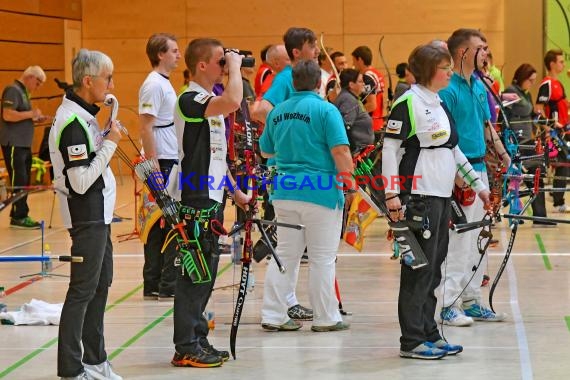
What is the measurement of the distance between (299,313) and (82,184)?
230cm

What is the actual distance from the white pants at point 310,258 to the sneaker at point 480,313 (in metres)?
0.83

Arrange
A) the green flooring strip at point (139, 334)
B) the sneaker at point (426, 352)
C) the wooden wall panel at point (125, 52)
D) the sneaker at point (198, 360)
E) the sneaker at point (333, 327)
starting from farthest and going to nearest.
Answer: the wooden wall panel at point (125, 52) < the sneaker at point (333, 327) < the green flooring strip at point (139, 334) < the sneaker at point (426, 352) < the sneaker at point (198, 360)

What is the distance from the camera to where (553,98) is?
12.4 metres

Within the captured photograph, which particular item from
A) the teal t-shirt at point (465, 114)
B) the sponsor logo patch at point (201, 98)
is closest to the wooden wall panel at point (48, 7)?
the teal t-shirt at point (465, 114)

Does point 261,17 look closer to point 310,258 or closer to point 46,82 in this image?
point 46,82

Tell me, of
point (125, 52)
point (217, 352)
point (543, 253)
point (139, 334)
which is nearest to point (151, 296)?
point (139, 334)

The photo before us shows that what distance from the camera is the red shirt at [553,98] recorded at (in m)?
12.4

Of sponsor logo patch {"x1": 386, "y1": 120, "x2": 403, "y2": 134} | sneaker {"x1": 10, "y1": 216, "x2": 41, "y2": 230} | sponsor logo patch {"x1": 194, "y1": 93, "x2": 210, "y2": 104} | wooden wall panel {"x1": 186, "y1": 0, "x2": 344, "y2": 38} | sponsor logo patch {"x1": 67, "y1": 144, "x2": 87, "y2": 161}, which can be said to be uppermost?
wooden wall panel {"x1": 186, "y1": 0, "x2": 344, "y2": 38}

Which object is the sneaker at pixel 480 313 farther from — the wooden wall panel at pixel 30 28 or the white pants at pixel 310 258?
the wooden wall panel at pixel 30 28

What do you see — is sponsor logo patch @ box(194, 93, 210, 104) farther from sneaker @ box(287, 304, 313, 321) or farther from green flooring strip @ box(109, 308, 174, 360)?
sneaker @ box(287, 304, 313, 321)

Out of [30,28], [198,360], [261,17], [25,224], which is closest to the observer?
[198,360]

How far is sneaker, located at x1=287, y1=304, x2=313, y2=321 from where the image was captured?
22.0 ft

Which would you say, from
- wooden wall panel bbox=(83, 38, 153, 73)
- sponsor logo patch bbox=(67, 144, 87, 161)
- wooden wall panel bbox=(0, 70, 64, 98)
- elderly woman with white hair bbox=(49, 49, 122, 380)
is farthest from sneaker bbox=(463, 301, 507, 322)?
wooden wall panel bbox=(83, 38, 153, 73)

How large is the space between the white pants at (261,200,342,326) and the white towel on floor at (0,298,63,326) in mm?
1316
